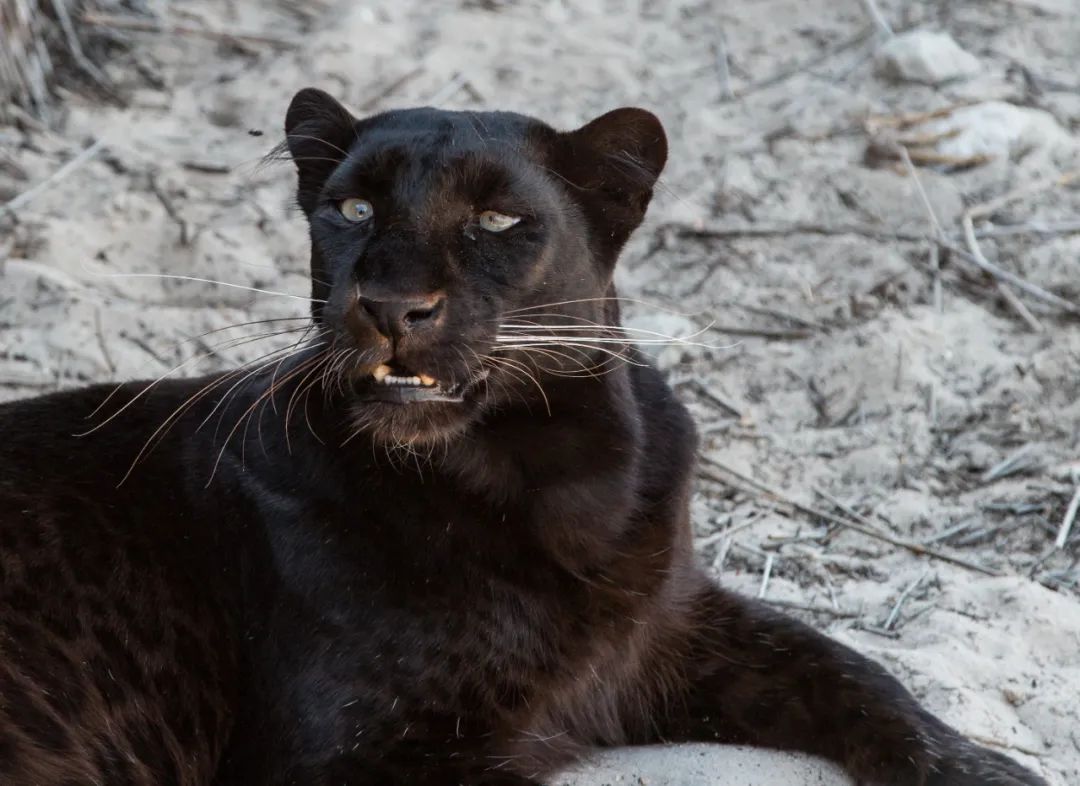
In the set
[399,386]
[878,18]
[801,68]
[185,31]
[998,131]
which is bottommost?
[998,131]

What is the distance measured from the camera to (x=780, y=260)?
607 centimetres

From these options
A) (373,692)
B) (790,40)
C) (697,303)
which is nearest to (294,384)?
(373,692)

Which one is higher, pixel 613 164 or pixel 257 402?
pixel 613 164

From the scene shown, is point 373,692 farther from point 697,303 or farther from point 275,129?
point 275,129

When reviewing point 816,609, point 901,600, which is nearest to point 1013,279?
point 901,600

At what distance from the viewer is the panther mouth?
305 centimetres

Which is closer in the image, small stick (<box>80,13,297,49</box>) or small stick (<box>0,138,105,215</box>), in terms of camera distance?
small stick (<box>0,138,105,215</box>)

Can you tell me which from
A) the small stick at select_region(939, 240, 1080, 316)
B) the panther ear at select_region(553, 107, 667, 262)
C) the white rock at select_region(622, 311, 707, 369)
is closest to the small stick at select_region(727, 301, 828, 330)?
the white rock at select_region(622, 311, 707, 369)

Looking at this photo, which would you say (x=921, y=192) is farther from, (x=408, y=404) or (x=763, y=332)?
(x=408, y=404)

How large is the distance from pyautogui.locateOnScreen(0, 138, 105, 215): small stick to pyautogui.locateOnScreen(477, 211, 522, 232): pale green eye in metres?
3.16

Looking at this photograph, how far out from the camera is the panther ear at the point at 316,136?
11.9 feet

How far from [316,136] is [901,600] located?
2.09 metres

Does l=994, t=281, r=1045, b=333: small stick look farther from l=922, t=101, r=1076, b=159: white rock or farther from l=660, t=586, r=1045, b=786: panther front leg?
l=660, t=586, r=1045, b=786: panther front leg

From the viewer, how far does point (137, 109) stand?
263 inches
